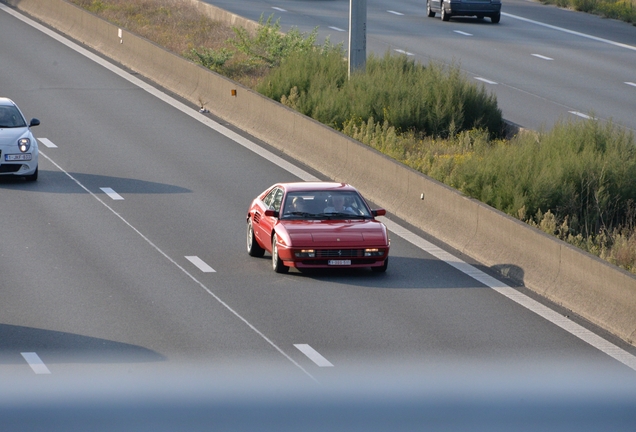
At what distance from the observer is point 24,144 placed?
23.8m

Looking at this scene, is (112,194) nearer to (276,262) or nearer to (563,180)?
(276,262)

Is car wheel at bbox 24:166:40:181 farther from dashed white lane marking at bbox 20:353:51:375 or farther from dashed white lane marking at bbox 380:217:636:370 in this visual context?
dashed white lane marking at bbox 20:353:51:375

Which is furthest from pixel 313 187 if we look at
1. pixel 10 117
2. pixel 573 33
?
pixel 573 33

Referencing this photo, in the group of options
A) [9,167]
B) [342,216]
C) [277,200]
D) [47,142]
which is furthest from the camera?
[47,142]

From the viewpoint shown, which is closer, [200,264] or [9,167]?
[200,264]

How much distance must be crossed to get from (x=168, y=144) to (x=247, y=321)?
559 inches

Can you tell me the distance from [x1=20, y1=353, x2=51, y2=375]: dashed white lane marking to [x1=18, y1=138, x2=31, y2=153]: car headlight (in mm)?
11279

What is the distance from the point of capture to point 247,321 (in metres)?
14.7

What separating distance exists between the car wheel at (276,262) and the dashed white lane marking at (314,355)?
11.6 feet

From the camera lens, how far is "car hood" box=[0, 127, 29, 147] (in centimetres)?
2380

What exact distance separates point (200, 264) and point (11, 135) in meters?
7.92

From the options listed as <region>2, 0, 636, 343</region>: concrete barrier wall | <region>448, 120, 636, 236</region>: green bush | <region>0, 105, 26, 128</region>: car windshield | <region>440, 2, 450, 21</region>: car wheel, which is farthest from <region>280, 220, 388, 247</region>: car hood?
<region>440, 2, 450, 21</region>: car wheel

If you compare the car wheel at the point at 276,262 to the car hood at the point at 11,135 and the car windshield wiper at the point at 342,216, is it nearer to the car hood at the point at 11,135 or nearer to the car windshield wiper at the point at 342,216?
the car windshield wiper at the point at 342,216

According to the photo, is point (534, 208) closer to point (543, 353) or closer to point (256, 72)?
point (543, 353)
